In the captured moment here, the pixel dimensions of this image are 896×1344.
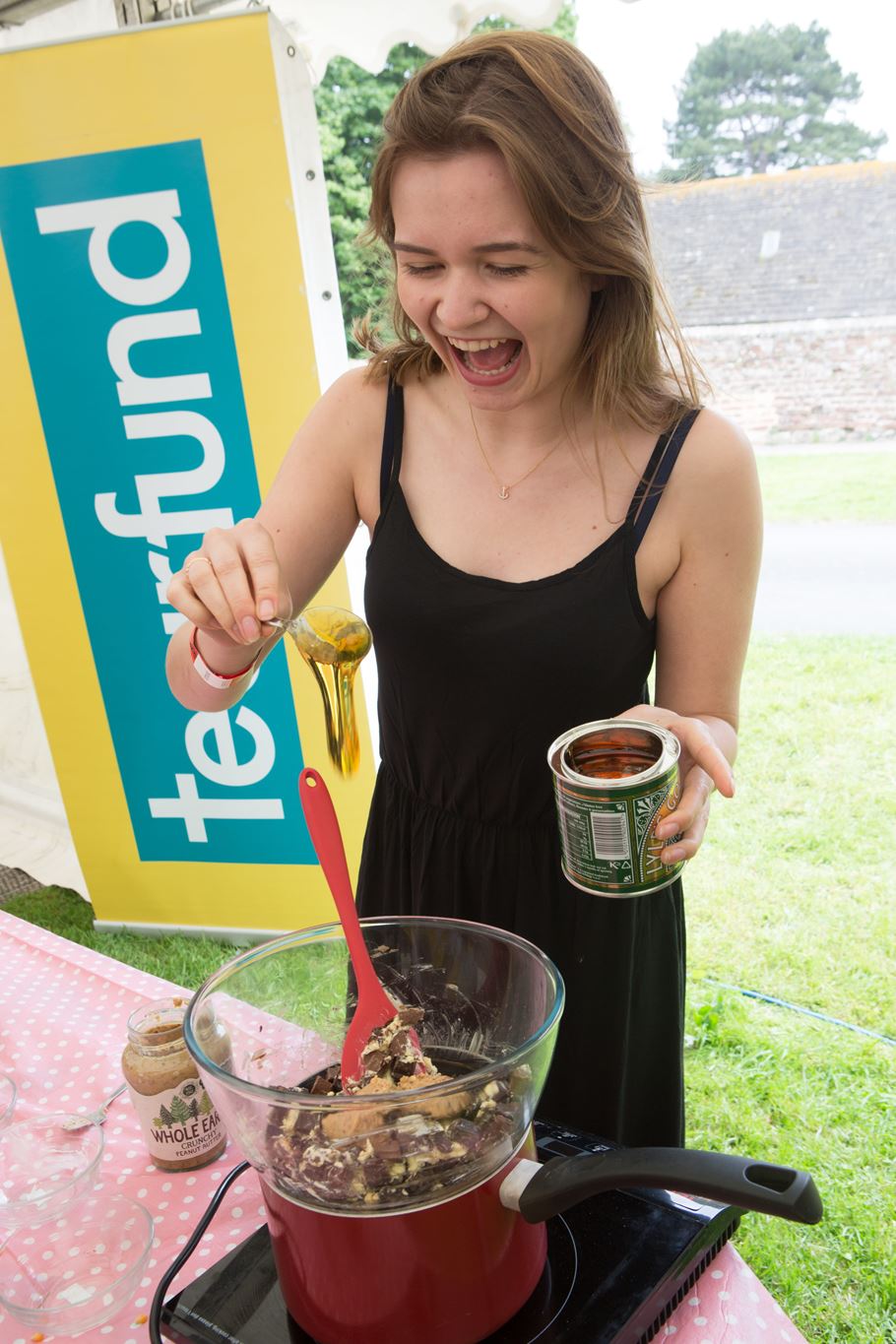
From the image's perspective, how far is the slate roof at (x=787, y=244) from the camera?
9.21 m

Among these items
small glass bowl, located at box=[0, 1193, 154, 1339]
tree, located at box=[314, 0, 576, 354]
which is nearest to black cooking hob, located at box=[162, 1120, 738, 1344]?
→ small glass bowl, located at box=[0, 1193, 154, 1339]

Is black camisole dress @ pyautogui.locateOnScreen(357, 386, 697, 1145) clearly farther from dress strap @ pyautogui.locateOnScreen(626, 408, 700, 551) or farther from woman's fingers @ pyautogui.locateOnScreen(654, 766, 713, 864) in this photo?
woman's fingers @ pyautogui.locateOnScreen(654, 766, 713, 864)

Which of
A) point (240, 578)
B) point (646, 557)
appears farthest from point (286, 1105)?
point (646, 557)

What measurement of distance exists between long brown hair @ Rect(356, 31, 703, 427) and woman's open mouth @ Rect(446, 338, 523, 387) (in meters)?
0.12

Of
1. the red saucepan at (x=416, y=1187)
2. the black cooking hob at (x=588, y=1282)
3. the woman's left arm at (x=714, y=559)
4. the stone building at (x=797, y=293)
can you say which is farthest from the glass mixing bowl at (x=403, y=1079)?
the stone building at (x=797, y=293)

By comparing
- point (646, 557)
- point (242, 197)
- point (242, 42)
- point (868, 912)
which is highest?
point (242, 42)

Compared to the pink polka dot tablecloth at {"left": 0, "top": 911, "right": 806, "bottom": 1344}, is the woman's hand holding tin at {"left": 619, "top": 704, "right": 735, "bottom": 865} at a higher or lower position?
higher

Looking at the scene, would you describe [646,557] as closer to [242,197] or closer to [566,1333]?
[566,1333]

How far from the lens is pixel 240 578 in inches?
41.7

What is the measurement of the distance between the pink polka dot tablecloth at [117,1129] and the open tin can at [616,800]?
0.32 m

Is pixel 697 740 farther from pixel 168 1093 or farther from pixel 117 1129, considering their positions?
pixel 117 1129

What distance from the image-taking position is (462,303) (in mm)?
1179

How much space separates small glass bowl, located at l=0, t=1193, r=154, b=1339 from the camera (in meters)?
0.89

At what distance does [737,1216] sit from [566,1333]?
7.2 inches
